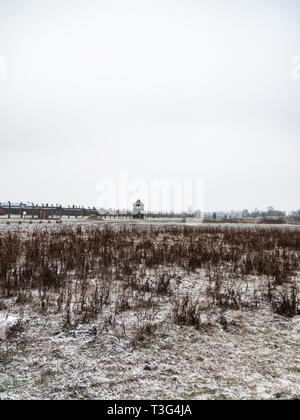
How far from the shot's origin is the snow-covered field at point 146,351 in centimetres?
251

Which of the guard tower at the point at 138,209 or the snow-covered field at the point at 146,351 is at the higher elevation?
the guard tower at the point at 138,209

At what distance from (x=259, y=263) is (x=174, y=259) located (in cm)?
224

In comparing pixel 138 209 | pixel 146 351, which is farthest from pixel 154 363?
pixel 138 209

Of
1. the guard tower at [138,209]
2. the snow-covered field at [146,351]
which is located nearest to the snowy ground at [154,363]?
the snow-covered field at [146,351]

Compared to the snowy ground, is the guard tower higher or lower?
higher

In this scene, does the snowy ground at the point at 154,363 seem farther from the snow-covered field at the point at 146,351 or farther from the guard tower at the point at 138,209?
the guard tower at the point at 138,209

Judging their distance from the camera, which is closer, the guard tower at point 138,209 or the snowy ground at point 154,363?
the snowy ground at point 154,363

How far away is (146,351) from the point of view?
3178 millimetres

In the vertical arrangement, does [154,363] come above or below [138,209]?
below

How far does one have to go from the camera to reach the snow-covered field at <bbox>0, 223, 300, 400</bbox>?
2.51m

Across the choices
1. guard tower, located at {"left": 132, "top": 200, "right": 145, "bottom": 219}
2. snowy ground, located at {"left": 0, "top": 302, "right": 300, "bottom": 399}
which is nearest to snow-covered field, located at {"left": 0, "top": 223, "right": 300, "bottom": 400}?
snowy ground, located at {"left": 0, "top": 302, "right": 300, "bottom": 399}

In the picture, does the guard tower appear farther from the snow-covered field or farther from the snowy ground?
the snowy ground

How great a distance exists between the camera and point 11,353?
3.03m

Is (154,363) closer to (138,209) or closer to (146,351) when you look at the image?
(146,351)
